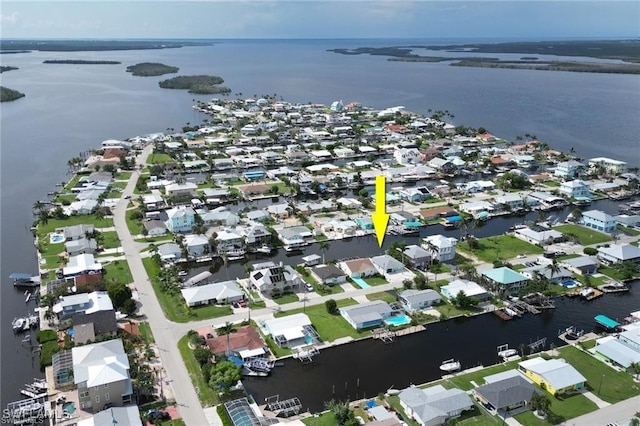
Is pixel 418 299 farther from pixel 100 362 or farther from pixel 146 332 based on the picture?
pixel 100 362

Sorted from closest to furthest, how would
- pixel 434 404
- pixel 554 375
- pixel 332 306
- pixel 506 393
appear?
pixel 434 404, pixel 506 393, pixel 554 375, pixel 332 306

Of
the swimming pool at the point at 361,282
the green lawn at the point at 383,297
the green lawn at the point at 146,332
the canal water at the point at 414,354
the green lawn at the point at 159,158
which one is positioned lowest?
the canal water at the point at 414,354

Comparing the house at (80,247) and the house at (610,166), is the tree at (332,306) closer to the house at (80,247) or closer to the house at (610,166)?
the house at (80,247)

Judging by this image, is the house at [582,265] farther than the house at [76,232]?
No

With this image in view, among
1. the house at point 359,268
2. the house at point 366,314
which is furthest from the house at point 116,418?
the house at point 359,268

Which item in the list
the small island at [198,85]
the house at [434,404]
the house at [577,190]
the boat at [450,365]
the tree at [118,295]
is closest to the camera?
the house at [434,404]

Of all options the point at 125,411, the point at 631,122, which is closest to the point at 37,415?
the point at 125,411

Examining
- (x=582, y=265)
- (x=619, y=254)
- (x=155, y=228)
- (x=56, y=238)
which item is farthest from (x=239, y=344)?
(x=619, y=254)

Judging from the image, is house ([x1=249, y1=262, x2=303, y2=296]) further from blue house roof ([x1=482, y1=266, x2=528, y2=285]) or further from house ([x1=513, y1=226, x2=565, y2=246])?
house ([x1=513, y1=226, x2=565, y2=246])
